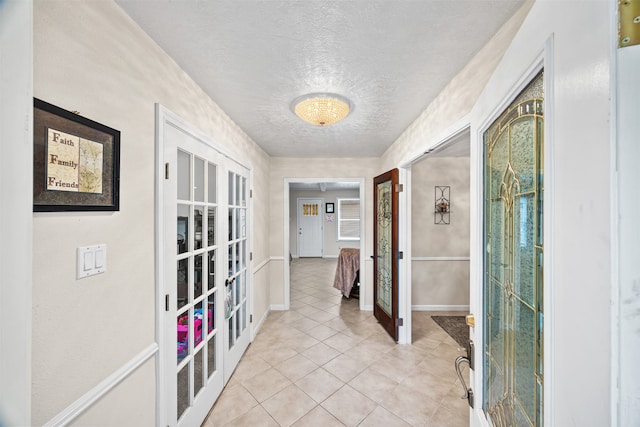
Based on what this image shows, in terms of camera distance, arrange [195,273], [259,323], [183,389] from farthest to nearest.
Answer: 1. [259,323]
2. [195,273]
3. [183,389]

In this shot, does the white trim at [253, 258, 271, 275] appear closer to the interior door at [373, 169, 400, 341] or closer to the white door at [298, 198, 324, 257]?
the interior door at [373, 169, 400, 341]

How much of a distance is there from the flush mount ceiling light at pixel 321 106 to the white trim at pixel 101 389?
172cm

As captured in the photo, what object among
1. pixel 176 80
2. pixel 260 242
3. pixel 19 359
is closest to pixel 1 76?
pixel 19 359

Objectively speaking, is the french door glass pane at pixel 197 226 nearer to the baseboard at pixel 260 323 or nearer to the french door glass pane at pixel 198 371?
the french door glass pane at pixel 198 371

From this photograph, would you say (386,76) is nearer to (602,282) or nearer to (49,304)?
(602,282)

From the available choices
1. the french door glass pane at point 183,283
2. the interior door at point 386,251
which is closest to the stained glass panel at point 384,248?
the interior door at point 386,251

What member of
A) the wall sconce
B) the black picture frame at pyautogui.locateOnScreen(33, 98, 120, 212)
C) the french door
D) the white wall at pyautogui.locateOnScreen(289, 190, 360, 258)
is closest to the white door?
the white wall at pyautogui.locateOnScreen(289, 190, 360, 258)

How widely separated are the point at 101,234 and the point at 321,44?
132cm

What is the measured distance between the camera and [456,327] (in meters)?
3.34

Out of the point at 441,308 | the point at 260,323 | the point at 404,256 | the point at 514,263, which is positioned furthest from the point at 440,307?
the point at 514,263

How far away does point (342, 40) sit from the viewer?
127 centimetres

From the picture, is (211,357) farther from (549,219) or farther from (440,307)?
(440,307)

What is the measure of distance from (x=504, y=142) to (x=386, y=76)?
99 centimetres

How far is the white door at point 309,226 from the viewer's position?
27.9 feet
